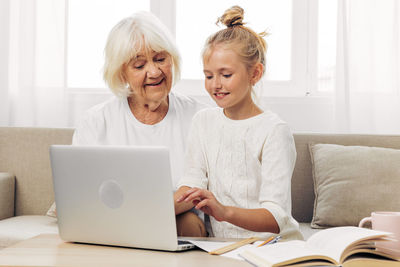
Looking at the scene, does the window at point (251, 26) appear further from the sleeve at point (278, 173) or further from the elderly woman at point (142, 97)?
the sleeve at point (278, 173)

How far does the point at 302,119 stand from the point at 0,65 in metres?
1.72

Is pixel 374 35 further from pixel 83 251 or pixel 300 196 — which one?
pixel 83 251

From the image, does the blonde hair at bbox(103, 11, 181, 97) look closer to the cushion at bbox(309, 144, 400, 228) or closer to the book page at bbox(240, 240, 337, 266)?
the cushion at bbox(309, 144, 400, 228)

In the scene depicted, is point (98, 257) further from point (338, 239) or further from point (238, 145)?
point (238, 145)

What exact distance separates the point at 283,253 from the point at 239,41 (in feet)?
2.57

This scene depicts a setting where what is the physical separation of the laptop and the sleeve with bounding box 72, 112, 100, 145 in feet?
2.53

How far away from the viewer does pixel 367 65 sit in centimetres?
275

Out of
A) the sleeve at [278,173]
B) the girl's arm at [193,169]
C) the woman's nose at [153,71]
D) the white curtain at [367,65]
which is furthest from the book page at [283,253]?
the white curtain at [367,65]

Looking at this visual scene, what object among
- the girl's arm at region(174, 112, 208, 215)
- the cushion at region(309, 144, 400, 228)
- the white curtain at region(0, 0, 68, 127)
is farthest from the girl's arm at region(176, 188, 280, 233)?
the white curtain at region(0, 0, 68, 127)

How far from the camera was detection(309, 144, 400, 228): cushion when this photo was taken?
2.15 metres

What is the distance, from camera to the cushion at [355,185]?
7.06 ft

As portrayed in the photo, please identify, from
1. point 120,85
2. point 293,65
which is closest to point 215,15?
point 293,65

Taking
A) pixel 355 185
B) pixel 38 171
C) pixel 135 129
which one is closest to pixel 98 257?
pixel 135 129

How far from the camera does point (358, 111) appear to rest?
2746 mm
